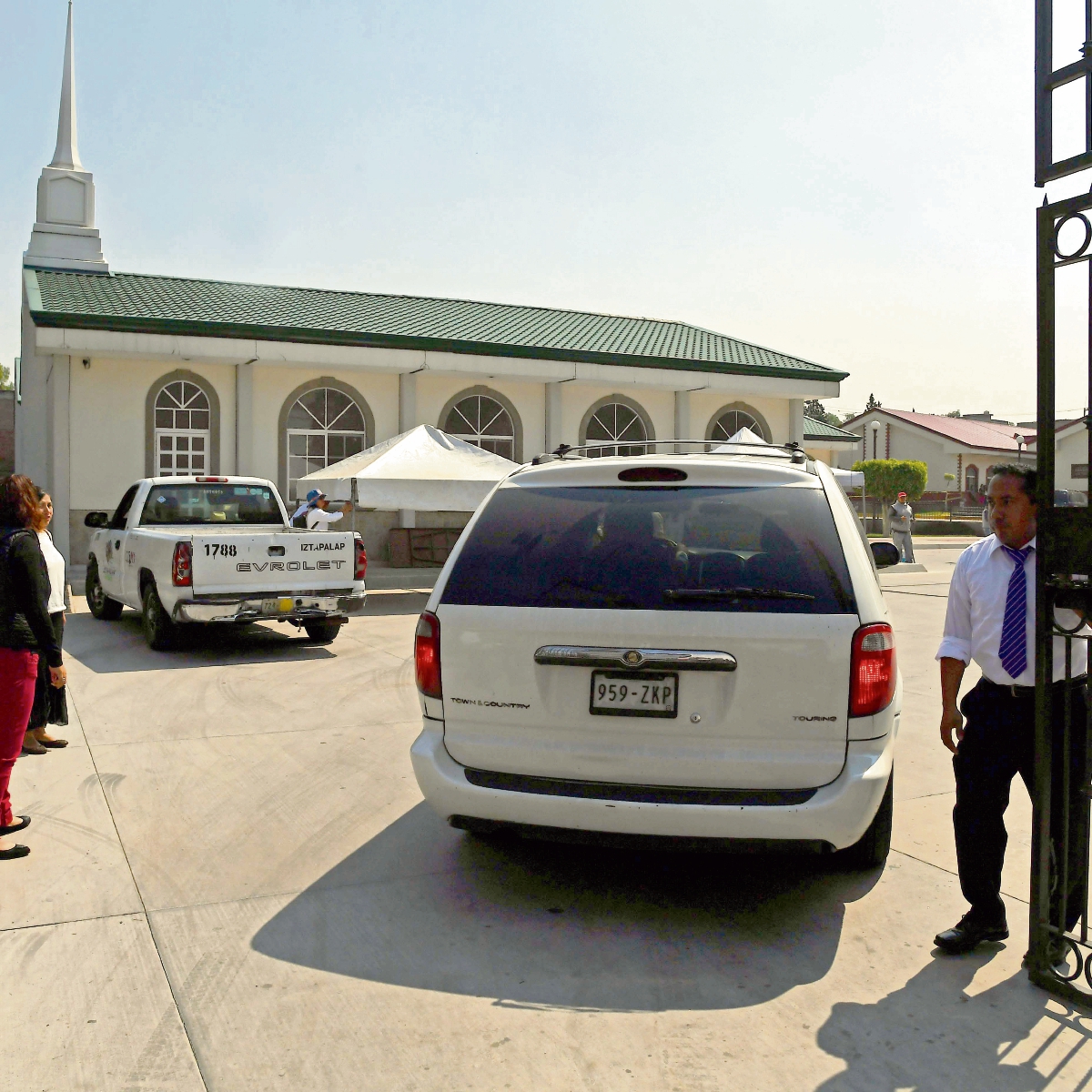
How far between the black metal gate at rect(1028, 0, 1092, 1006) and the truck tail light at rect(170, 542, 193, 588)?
861 cm

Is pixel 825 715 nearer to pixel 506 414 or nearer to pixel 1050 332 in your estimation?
pixel 1050 332

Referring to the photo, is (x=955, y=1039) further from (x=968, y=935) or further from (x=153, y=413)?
(x=153, y=413)

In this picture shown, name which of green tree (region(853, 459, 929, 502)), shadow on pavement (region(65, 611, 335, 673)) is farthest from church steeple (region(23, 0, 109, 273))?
green tree (region(853, 459, 929, 502))

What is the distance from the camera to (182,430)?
20656mm

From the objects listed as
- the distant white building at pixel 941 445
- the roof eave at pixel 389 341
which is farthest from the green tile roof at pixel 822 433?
the distant white building at pixel 941 445

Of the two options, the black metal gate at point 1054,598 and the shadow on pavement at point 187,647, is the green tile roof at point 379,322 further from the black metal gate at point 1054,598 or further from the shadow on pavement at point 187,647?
the black metal gate at point 1054,598

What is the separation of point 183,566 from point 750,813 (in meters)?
7.92

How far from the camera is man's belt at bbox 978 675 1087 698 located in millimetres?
3703

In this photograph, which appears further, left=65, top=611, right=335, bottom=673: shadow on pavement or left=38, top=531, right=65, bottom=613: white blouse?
left=65, top=611, right=335, bottom=673: shadow on pavement

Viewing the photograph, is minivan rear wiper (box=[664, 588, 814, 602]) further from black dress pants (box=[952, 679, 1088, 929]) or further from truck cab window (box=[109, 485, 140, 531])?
truck cab window (box=[109, 485, 140, 531])

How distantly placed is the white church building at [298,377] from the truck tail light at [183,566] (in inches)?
386

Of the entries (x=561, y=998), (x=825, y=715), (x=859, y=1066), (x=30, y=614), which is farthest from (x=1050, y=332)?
(x=30, y=614)

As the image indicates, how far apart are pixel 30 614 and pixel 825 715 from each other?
3602mm

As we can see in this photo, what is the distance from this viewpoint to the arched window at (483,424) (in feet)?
76.1
